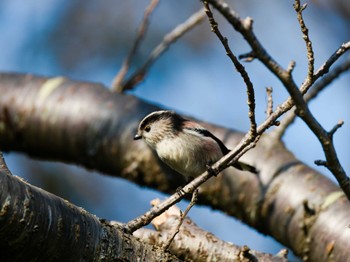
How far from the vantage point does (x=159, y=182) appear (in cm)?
389

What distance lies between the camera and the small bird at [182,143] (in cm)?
317

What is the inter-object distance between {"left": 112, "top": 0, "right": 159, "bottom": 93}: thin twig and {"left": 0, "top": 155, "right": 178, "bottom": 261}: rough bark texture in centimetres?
228

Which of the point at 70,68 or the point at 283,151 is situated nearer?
the point at 283,151

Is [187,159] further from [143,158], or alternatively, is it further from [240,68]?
[240,68]

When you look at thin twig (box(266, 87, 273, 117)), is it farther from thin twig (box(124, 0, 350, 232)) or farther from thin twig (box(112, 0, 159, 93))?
thin twig (box(112, 0, 159, 93))

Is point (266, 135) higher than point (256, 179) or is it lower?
higher

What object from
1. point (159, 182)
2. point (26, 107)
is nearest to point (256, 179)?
point (159, 182)

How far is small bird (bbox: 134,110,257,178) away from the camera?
3.17 m

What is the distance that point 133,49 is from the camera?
4.08 m

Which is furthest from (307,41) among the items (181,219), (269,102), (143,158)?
(143,158)

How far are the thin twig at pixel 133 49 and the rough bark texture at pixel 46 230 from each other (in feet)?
7.48

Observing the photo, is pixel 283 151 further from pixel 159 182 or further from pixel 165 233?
pixel 165 233

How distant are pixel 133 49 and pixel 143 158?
0.73 metres

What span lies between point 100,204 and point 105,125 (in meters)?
3.13
